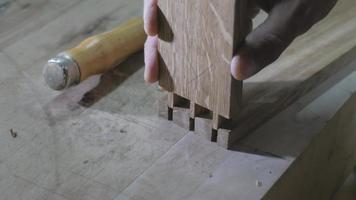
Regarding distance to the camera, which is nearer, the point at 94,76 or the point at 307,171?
the point at 307,171

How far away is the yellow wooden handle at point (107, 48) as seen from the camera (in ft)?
3.21

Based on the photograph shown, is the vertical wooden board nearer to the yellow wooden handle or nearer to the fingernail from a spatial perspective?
the fingernail

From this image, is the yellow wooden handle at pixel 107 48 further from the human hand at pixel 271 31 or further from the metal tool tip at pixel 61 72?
the human hand at pixel 271 31

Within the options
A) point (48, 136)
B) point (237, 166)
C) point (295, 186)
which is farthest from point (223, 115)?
point (48, 136)

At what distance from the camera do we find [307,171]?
93cm

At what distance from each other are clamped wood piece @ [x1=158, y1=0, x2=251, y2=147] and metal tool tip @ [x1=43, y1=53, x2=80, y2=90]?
0.56 ft

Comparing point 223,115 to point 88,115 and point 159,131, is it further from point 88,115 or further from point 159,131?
point 88,115

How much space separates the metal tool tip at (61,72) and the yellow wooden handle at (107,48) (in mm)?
13

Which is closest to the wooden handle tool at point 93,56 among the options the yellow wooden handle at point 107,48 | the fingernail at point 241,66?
the yellow wooden handle at point 107,48

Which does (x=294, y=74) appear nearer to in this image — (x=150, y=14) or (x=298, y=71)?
(x=298, y=71)

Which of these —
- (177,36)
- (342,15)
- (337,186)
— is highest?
(177,36)

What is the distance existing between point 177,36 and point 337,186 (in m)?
0.59

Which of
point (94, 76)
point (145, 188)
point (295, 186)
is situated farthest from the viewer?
point (94, 76)

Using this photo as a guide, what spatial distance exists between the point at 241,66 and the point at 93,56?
34cm
